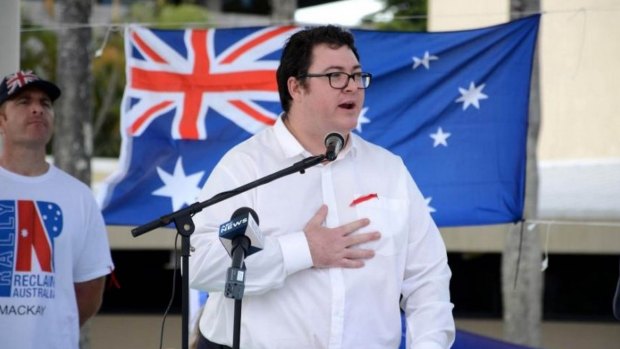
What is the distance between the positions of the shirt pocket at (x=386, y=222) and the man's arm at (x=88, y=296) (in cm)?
186

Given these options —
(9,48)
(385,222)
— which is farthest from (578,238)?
(385,222)

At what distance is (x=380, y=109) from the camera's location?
598 cm

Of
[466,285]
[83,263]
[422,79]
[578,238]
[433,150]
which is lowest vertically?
[466,285]

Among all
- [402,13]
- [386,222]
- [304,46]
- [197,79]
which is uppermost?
[402,13]

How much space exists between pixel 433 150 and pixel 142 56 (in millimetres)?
1764

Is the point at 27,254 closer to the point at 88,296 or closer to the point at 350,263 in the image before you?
the point at 88,296

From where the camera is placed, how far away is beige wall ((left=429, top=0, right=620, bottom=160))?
→ 6188 millimetres

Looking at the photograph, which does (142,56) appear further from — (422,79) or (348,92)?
(348,92)

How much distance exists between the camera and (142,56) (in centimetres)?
624

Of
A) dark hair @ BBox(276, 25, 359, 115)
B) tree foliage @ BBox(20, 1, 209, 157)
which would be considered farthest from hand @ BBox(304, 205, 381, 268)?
tree foliage @ BBox(20, 1, 209, 157)

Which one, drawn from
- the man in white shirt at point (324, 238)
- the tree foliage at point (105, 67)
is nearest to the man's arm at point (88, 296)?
the man in white shirt at point (324, 238)

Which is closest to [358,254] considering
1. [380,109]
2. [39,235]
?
[39,235]

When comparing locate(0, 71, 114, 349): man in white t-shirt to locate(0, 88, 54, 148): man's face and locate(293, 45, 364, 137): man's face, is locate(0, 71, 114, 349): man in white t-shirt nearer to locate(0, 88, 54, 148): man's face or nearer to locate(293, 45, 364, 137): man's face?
locate(0, 88, 54, 148): man's face

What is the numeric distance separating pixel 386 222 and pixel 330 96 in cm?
41
